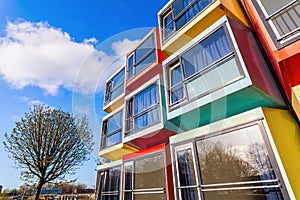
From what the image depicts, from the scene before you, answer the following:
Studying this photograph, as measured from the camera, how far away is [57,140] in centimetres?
1383

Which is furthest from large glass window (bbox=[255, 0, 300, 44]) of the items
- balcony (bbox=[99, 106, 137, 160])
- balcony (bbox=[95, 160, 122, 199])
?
balcony (bbox=[95, 160, 122, 199])

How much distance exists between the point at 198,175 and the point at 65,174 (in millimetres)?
13912

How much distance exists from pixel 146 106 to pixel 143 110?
0.73 ft

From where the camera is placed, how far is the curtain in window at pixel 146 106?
6.45m

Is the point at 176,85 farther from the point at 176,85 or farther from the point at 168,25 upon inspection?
the point at 168,25

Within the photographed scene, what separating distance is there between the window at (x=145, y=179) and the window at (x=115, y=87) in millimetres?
5014

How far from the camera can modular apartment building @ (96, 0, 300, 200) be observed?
10.3 ft

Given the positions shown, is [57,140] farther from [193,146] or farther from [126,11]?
[193,146]

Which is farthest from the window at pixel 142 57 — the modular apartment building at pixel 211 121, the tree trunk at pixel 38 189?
the tree trunk at pixel 38 189

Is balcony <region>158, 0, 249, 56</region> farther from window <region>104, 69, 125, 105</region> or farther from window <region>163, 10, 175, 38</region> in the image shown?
window <region>104, 69, 125, 105</region>

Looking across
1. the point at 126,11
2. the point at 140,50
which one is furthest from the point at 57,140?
the point at 126,11

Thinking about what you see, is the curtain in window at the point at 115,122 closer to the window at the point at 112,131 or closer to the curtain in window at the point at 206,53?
the window at the point at 112,131

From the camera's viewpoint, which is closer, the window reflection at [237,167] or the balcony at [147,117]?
the window reflection at [237,167]

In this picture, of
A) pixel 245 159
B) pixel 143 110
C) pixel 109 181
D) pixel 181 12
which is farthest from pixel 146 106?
pixel 245 159
